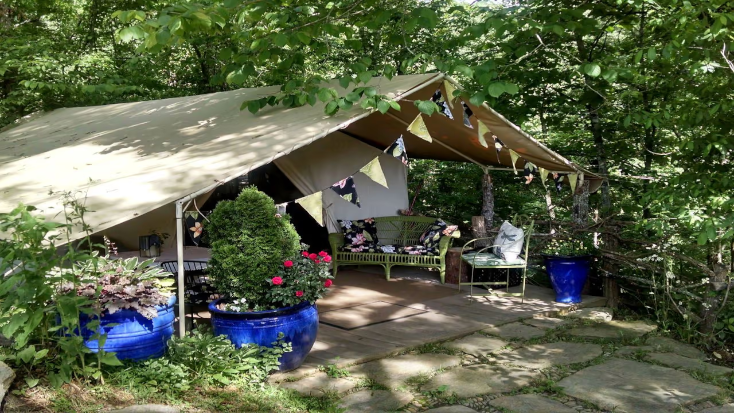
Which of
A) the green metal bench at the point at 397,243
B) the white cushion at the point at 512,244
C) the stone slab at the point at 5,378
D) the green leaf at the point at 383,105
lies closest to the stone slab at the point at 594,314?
the white cushion at the point at 512,244

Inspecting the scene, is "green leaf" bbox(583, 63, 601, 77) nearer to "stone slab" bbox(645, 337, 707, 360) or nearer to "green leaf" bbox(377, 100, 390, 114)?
"green leaf" bbox(377, 100, 390, 114)

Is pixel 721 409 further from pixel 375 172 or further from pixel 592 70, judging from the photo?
pixel 375 172

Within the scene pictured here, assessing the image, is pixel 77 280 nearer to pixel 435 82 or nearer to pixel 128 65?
pixel 435 82

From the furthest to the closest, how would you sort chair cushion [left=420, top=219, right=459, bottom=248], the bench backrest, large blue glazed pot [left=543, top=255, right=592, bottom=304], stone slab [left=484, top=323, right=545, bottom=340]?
the bench backrest < chair cushion [left=420, top=219, right=459, bottom=248] < large blue glazed pot [left=543, top=255, right=592, bottom=304] < stone slab [left=484, top=323, right=545, bottom=340]

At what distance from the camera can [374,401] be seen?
3400 mm

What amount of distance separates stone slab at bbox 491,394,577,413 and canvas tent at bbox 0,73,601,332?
80.5 inches

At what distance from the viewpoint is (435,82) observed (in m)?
4.91

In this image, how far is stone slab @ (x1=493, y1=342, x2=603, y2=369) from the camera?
4.13 metres

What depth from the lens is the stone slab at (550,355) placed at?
413 centimetres

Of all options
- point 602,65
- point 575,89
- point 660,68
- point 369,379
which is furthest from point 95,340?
point 575,89

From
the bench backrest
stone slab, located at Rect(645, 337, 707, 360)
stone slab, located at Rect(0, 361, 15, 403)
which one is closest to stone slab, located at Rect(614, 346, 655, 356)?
stone slab, located at Rect(645, 337, 707, 360)

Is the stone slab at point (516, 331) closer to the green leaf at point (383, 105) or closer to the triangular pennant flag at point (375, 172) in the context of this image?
the triangular pennant flag at point (375, 172)

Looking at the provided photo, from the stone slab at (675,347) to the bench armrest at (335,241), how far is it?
11.0 feet

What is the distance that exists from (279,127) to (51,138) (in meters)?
3.24
